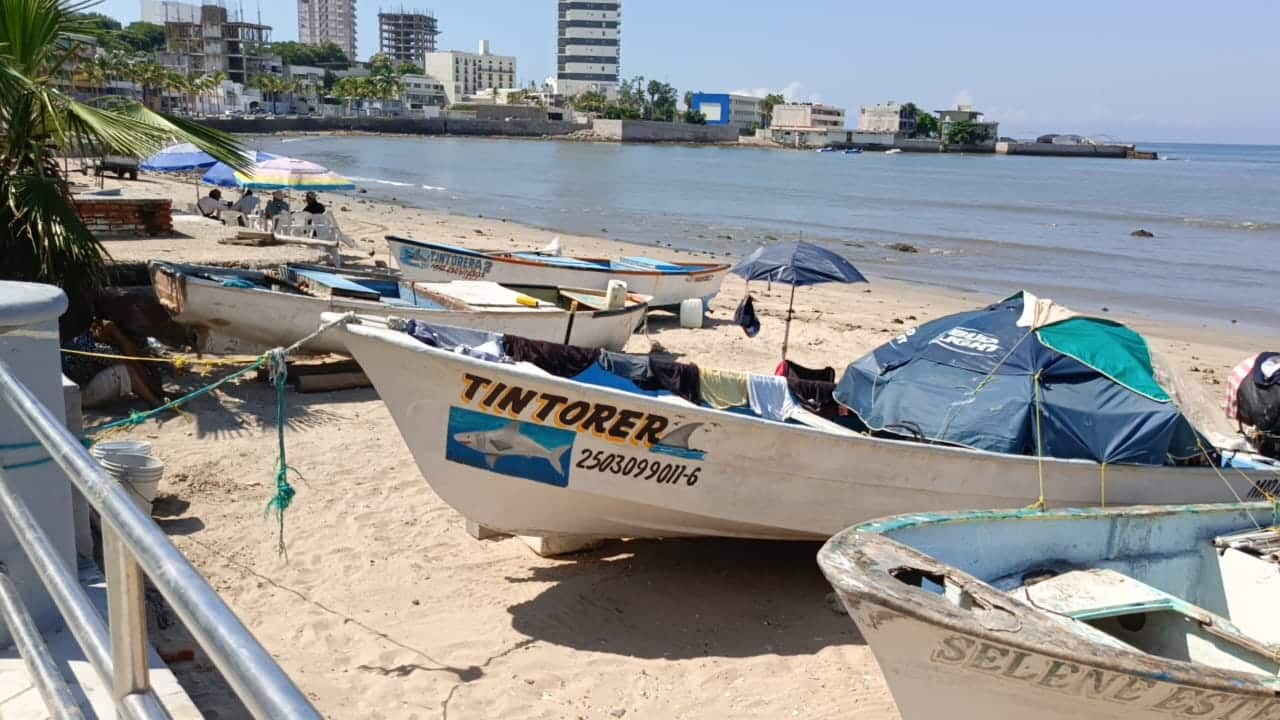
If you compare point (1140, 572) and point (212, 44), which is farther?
point (212, 44)

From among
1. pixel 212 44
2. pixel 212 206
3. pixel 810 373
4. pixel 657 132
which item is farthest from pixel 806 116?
pixel 810 373

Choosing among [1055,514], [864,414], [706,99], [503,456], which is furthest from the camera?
[706,99]

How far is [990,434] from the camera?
24.6 feet

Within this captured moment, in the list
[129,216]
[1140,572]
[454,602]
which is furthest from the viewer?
[129,216]

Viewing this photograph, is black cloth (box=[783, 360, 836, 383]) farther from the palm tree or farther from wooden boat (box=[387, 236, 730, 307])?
wooden boat (box=[387, 236, 730, 307])

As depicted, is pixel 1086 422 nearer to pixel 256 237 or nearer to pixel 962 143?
pixel 256 237

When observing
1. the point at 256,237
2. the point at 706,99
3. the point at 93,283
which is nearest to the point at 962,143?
the point at 706,99

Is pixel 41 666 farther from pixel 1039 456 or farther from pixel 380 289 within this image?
pixel 380 289

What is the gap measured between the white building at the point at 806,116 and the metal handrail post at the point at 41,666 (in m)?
162

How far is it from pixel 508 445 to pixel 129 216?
57.6 feet

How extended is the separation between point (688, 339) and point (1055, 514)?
959cm

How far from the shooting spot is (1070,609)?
5.72m

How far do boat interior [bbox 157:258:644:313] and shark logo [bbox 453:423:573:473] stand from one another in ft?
15.8

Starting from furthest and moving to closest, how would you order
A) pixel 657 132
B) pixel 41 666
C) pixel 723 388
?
pixel 657 132 → pixel 723 388 → pixel 41 666
